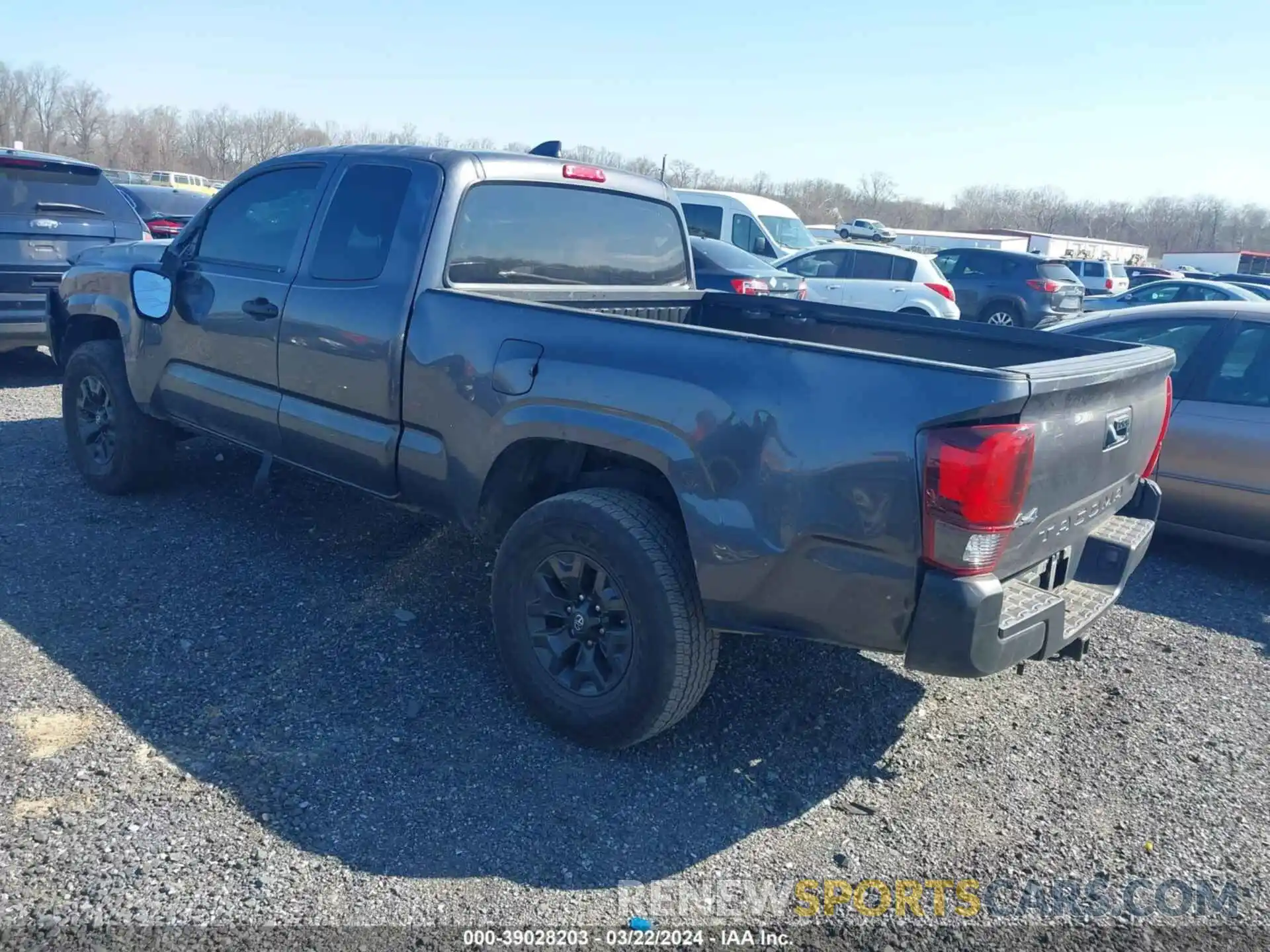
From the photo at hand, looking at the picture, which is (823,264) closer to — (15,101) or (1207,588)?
(1207,588)

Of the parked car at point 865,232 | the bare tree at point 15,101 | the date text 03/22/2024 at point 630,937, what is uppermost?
the bare tree at point 15,101

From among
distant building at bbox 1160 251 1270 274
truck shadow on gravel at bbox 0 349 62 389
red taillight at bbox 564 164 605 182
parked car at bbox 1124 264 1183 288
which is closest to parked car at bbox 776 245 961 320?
truck shadow on gravel at bbox 0 349 62 389

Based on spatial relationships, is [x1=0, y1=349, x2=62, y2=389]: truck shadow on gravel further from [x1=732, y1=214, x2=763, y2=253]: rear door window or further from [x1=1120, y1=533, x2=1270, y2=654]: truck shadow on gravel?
[x1=732, y1=214, x2=763, y2=253]: rear door window

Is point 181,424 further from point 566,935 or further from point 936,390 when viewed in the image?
point 936,390

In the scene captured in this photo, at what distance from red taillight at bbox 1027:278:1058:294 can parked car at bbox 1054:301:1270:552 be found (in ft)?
41.4

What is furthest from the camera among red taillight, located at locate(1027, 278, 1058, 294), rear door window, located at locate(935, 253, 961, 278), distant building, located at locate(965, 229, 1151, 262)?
distant building, located at locate(965, 229, 1151, 262)

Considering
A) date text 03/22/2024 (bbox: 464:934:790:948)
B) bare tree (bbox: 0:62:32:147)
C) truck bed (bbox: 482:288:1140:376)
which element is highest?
bare tree (bbox: 0:62:32:147)

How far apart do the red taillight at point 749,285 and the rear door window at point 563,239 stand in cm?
515

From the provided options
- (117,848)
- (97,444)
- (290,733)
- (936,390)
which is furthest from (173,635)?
(936,390)

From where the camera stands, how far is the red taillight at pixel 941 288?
47.1 ft

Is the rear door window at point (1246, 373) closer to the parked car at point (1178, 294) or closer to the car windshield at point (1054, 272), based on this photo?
the parked car at point (1178, 294)

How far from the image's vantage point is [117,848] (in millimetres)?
2695

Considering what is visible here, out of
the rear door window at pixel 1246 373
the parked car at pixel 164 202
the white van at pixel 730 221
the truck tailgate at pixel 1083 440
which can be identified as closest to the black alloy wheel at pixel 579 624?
the truck tailgate at pixel 1083 440

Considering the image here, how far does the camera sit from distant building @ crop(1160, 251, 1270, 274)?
168ft
